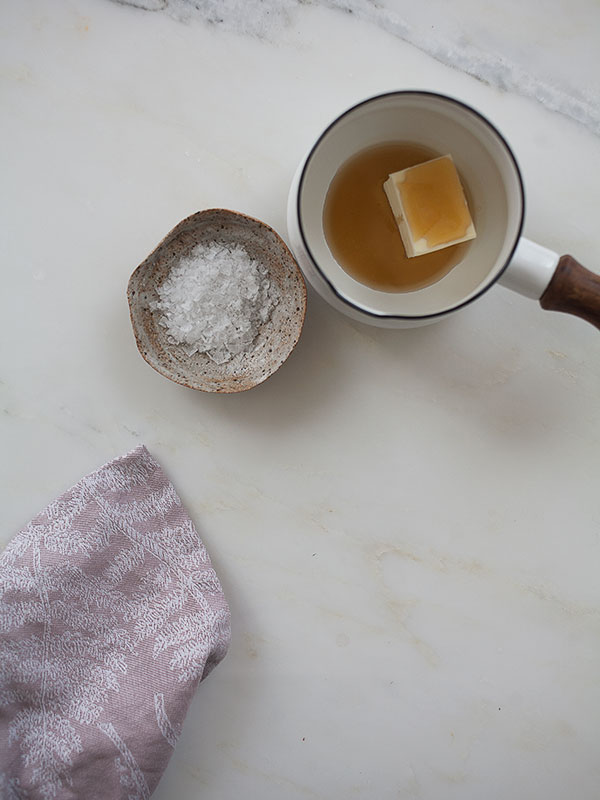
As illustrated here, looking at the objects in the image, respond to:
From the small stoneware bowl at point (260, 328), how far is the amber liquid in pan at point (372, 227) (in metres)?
0.07

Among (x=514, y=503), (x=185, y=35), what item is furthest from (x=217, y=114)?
(x=514, y=503)

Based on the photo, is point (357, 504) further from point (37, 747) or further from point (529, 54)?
point (529, 54)

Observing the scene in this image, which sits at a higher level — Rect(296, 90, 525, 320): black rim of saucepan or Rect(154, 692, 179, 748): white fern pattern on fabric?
Rect(296, 90, 525, 320): black rim of saucepan

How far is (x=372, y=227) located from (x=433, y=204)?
3.2 inches

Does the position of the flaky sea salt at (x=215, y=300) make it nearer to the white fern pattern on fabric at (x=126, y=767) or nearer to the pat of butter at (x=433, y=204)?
the pat of butter at (x=433, y=204)

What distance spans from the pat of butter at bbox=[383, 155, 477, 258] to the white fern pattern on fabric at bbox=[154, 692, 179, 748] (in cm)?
65

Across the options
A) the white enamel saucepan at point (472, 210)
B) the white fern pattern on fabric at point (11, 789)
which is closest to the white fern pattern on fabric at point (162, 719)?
the white fern pattern on fabric at point (11, 789)

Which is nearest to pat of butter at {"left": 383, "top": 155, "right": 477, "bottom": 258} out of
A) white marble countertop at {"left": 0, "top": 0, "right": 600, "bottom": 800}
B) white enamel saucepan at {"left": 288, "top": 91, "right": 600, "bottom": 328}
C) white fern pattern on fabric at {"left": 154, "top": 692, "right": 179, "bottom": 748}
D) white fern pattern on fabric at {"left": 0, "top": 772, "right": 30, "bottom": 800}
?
white enamel saucepan at {"left": 288, "top": 91, "right": 600, "bottom": 328}

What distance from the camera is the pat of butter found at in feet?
2.49

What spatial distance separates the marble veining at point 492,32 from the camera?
832 mm

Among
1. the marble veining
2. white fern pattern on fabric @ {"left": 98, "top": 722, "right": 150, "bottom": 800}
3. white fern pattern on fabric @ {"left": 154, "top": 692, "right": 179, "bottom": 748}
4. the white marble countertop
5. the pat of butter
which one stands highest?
the marble veining

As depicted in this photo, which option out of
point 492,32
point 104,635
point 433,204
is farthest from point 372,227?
point 104,635

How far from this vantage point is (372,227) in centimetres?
80

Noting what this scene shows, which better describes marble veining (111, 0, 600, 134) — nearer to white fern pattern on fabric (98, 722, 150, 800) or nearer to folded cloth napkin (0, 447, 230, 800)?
folded cloth napkin (0, 447, 230, 800)
